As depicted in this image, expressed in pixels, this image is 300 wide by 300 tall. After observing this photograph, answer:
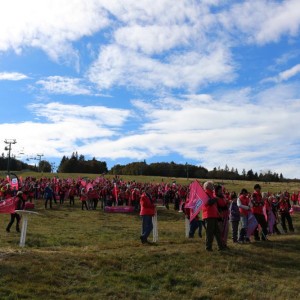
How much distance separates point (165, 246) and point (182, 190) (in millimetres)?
27190

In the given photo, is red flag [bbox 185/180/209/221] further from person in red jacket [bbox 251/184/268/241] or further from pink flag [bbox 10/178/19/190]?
pink flag [bbox 10/178/19/190]

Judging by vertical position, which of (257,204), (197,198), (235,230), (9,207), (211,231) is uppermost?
(197,198)

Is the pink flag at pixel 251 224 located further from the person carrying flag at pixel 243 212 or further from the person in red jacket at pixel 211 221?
the person in red jacket at pixel 211 221

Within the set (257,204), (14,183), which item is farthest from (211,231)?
(14,183)

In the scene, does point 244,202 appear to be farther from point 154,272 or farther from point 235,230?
point 154,272

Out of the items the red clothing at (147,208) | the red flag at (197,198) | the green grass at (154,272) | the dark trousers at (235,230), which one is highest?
the red flag at (197,198)

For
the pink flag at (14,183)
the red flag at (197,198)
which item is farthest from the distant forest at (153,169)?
the red flag at (197,198)

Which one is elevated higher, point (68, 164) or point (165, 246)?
point (68, 164)

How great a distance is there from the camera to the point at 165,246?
13.6 m

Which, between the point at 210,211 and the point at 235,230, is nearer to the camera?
the point at 210,211

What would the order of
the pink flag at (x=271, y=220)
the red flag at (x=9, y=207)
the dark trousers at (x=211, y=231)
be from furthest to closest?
the pink flag at (x=271, y=220), the red flag at (x=9, y=207), the dark trousers at (x=211, y=231)

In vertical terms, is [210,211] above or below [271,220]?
above

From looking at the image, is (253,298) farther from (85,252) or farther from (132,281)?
(85,252)

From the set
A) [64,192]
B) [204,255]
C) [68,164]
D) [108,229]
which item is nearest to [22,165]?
[68,164]
